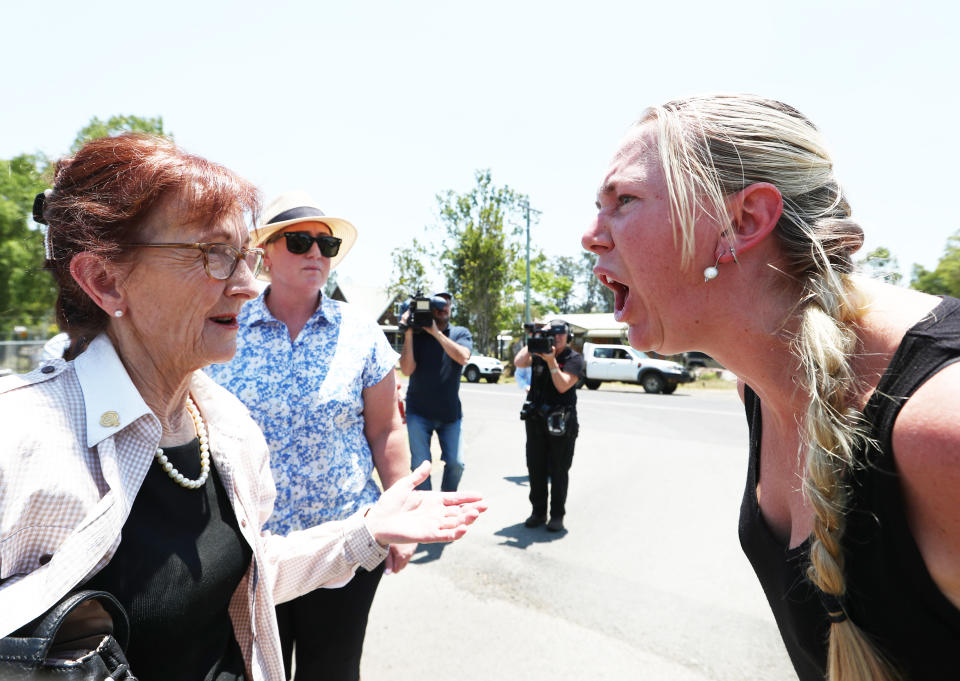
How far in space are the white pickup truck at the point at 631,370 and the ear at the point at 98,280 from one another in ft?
63.1

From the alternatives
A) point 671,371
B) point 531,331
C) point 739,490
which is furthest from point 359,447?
point 671,371

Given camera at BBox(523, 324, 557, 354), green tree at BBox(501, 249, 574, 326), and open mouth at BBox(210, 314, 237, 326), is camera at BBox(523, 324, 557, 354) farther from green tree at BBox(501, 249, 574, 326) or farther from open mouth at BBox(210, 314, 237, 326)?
green tree at BBox(501, 249, 574, 326)

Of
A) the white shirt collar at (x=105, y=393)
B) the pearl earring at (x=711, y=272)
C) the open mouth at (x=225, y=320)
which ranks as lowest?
the white shirt collar at (x=105, y=393)

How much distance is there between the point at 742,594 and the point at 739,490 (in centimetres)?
299

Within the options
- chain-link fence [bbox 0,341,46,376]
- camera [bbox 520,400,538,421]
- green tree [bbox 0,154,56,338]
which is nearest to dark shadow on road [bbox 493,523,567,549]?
camera [bbox 520,400,538,421]

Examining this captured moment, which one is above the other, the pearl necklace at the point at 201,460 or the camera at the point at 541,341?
the pearl necklace at the point at 201,460

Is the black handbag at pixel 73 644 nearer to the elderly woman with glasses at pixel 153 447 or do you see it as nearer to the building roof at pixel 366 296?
the elderly woman with glasses at pixel 153 447

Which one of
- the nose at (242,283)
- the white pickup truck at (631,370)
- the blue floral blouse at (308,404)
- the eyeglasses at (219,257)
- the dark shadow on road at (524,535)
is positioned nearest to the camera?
the eyeglasses at (219,257)

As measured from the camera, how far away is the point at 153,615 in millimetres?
1369

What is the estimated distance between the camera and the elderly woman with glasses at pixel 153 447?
1.21m

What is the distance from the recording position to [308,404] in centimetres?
250

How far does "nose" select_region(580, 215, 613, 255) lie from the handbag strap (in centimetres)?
128

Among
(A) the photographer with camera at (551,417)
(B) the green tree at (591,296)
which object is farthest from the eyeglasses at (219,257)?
(B) the green tree at (591,296)

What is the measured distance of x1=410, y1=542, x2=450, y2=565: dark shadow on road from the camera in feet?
16.0
